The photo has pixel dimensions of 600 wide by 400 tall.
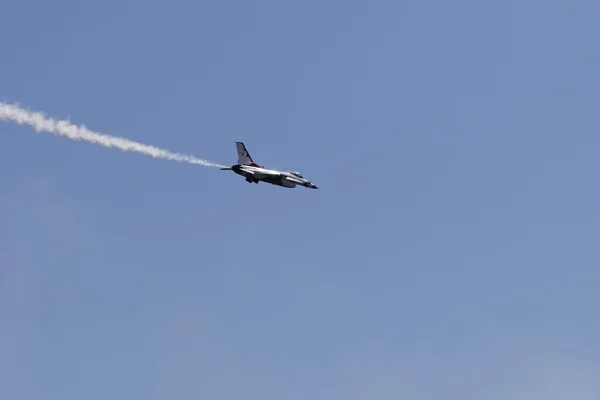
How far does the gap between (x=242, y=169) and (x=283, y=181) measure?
7851 mm

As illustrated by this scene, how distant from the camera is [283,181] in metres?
180

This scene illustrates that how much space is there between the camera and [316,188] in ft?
600

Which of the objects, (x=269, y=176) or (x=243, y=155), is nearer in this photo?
(x=269, y=176)

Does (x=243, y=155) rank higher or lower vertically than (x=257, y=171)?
higher

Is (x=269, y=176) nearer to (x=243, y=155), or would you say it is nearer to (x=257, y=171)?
(x=257, y=171)

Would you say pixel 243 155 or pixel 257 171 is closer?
pixel 257 171

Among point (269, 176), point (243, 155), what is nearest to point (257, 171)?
point (269, 176)

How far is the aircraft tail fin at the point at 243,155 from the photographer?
188125 millimetres

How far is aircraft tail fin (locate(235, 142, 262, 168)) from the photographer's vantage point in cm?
18812

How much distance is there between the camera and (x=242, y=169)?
17838 cm

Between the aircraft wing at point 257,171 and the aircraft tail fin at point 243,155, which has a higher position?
the aircraft tail fin at point 243,155

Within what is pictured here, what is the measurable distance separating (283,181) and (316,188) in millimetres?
6507

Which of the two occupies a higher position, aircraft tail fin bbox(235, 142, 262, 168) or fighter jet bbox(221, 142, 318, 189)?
aircraft tail fin bbox(235, 142, 262, 168)

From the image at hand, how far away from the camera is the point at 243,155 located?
623 ft
